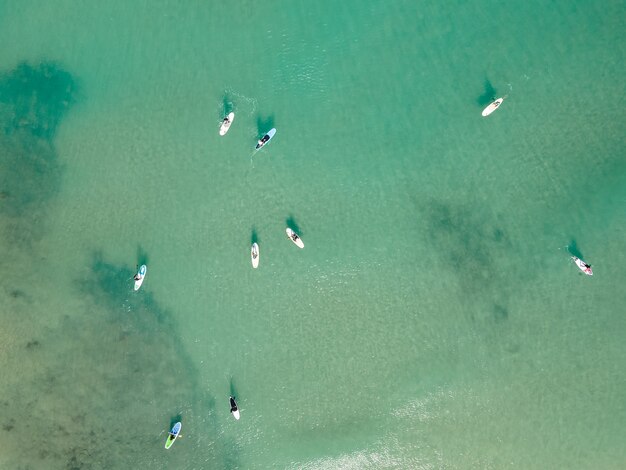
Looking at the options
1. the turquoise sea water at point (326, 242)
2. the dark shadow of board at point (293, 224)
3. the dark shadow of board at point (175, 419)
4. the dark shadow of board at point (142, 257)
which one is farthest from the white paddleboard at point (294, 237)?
the dark shadow of board at point (175, 419)

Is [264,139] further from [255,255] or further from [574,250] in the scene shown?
[574,250]

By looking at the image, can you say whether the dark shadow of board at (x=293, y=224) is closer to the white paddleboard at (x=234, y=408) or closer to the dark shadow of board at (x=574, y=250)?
the white paddleboard at (x=234, y=408)

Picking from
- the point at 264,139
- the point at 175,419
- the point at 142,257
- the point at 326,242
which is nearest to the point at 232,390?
the point at 175,419

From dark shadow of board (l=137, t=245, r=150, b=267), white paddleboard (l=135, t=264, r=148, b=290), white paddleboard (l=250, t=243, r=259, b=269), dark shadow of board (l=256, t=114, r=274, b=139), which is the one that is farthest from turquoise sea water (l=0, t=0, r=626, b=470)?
white paddleboard (l=135, t=264, r=148, b=290)

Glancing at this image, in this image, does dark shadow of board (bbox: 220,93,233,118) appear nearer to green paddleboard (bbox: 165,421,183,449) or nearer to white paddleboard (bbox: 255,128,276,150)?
white paddleboard (bbox: 255,128,276,150)

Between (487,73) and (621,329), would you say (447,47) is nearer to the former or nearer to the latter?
(487,73)

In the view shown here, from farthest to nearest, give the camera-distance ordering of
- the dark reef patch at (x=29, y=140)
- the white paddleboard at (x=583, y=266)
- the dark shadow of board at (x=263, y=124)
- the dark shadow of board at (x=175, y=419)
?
1. the dark reef patch at (x=29, y=140)
2. the dark shadow of board at (x=263, y=124)
3. the dark shadow of board at (x=175, y=419)
4. the white paddleboard at (x=583, y=266)
